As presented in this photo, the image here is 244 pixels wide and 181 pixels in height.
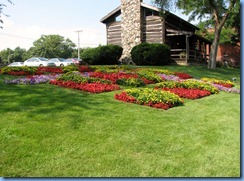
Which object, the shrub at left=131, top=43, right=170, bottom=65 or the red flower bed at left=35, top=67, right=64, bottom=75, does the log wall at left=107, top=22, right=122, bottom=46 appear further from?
the red flower bed at left=35, top=67, right=64, bottom=75

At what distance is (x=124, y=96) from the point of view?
6.65 m

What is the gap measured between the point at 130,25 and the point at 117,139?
20.5 m

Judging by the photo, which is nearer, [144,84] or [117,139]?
[117,139]

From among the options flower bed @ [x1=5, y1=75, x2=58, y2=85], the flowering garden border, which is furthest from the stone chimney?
flower bed @ [x1=5, y1=75, x2=58, y2=85]

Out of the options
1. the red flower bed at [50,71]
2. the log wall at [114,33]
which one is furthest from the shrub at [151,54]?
the red flower bed at [50,71]

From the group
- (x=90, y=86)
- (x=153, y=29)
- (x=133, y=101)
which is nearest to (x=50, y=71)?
(x=90, y=86)

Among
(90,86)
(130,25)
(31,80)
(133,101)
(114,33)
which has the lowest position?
(133,101)

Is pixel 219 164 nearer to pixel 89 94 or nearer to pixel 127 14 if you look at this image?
pixel 89 94

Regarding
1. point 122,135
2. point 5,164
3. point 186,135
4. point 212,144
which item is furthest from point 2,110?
point 212,144

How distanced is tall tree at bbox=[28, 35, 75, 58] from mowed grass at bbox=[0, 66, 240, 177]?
1.03 metres

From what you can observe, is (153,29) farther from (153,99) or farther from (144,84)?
(153,99)

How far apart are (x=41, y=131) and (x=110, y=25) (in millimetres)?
20411

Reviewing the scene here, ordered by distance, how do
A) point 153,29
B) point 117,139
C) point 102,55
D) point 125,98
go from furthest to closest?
point 153,29 → point 102,55 → point 125,98 → point 117,139

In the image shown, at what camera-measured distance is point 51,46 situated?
541 centimetres
